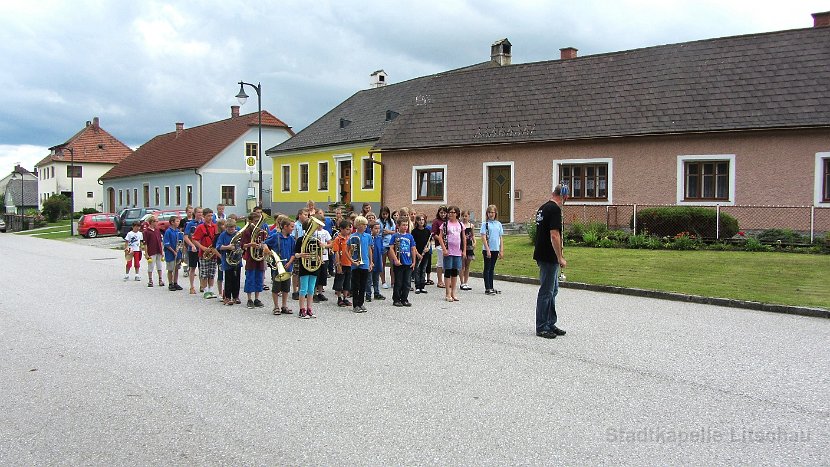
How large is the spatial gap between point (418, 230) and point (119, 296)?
230 inches

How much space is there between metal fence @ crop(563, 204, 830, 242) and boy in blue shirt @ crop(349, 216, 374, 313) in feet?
38.9

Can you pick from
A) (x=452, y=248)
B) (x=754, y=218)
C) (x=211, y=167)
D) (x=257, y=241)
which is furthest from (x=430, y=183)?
(x=211, y=167)

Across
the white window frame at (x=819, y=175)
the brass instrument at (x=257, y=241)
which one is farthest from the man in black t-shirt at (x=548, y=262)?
the white window frame at (x=819, y=175)

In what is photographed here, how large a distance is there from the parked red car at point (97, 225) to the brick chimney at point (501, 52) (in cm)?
2274

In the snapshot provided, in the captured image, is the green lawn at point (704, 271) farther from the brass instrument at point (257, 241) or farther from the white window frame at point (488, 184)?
the brass instrument at point (257, 241)

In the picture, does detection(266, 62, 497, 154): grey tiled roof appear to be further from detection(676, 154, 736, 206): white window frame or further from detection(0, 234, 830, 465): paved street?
detection(0, 234, 830, 465): paved street

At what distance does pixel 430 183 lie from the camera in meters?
28.5

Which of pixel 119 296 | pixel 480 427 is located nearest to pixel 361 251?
pixel 119 296

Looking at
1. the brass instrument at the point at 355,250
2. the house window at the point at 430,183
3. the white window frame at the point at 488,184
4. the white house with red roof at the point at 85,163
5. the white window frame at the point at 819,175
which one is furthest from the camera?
the white house with red roof at the point at 85,163

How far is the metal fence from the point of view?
19.7m

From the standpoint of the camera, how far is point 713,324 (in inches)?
383

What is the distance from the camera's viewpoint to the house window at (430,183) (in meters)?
28.1

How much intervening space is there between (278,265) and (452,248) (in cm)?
328

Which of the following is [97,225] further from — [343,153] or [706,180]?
[706,180]
